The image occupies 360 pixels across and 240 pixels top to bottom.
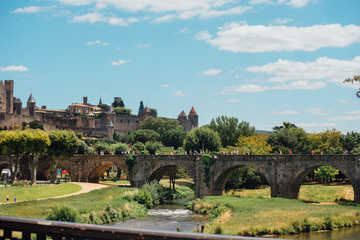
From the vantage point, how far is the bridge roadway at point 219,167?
144 ft

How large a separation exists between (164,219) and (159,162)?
18.6 metres

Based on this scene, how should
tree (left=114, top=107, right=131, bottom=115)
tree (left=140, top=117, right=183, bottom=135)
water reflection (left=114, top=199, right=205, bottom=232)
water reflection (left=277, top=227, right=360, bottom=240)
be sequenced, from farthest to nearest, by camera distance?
tree (left=114, top=107, right=131, bottom=115) < tree (left=140, top=117, right=183, bottom=135) < water reflection (left=114, top=199, right=205, bottom=232) < water reflection (left=277, top=227, right=360, bottom=240)

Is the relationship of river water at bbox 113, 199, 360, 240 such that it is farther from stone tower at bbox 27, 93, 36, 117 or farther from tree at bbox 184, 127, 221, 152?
stone tower at bbox 27, 93, 36, 117

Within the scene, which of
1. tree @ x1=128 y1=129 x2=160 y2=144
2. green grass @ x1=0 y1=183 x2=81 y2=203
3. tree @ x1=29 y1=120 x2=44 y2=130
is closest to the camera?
green grass @ x1=0 y1=183 x2=81 y2=203

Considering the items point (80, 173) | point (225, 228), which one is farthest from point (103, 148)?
point (225, 228)

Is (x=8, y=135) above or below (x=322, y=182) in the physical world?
above

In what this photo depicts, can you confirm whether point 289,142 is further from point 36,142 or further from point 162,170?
point 36,142

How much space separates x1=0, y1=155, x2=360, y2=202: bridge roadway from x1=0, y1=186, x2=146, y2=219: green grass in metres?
6.69

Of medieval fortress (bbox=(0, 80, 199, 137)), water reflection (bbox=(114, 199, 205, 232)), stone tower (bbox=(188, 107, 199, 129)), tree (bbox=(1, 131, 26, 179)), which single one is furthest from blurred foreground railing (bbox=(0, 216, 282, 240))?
stone tower (bbox=(188, 107, 199, 129))

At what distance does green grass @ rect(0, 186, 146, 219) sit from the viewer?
128 ft

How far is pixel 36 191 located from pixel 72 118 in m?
103

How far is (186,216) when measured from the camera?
4362 cm

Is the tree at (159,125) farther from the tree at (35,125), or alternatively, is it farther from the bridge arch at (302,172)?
the bridge arch at (302,172)

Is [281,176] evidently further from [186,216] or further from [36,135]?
[36,135]
